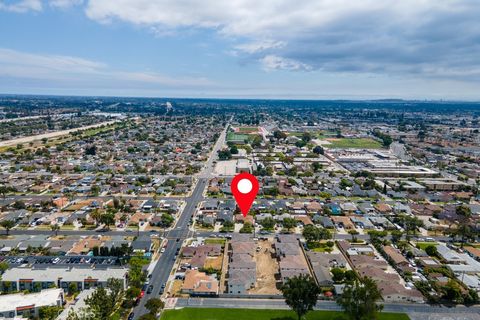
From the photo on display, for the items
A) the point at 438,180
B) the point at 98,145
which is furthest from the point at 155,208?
the point at 98,145

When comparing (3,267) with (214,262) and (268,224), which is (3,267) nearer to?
(214,262)

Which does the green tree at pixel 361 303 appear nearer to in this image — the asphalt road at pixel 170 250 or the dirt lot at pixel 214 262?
the dirt lot at pixel 214 262

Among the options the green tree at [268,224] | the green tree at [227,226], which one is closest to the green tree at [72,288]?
the green tree at [227,226]

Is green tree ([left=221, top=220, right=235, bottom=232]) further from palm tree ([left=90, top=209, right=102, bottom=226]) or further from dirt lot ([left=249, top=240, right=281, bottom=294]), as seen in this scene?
palm tree ([left=90, top=209, right=102, bottom=226])

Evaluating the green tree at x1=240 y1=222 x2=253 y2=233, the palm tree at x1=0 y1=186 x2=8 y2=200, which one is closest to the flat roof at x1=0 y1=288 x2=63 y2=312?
the green tree at x1=240 y1=222 x2=253 y2=233

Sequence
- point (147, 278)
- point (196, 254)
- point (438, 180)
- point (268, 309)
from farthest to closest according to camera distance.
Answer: point (438, 180) → point (196, 254) → point (147, 278) → point (268, 309)

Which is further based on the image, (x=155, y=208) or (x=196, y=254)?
(x=155, y=208)

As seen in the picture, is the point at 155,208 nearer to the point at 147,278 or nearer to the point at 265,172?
the point at 147,278
